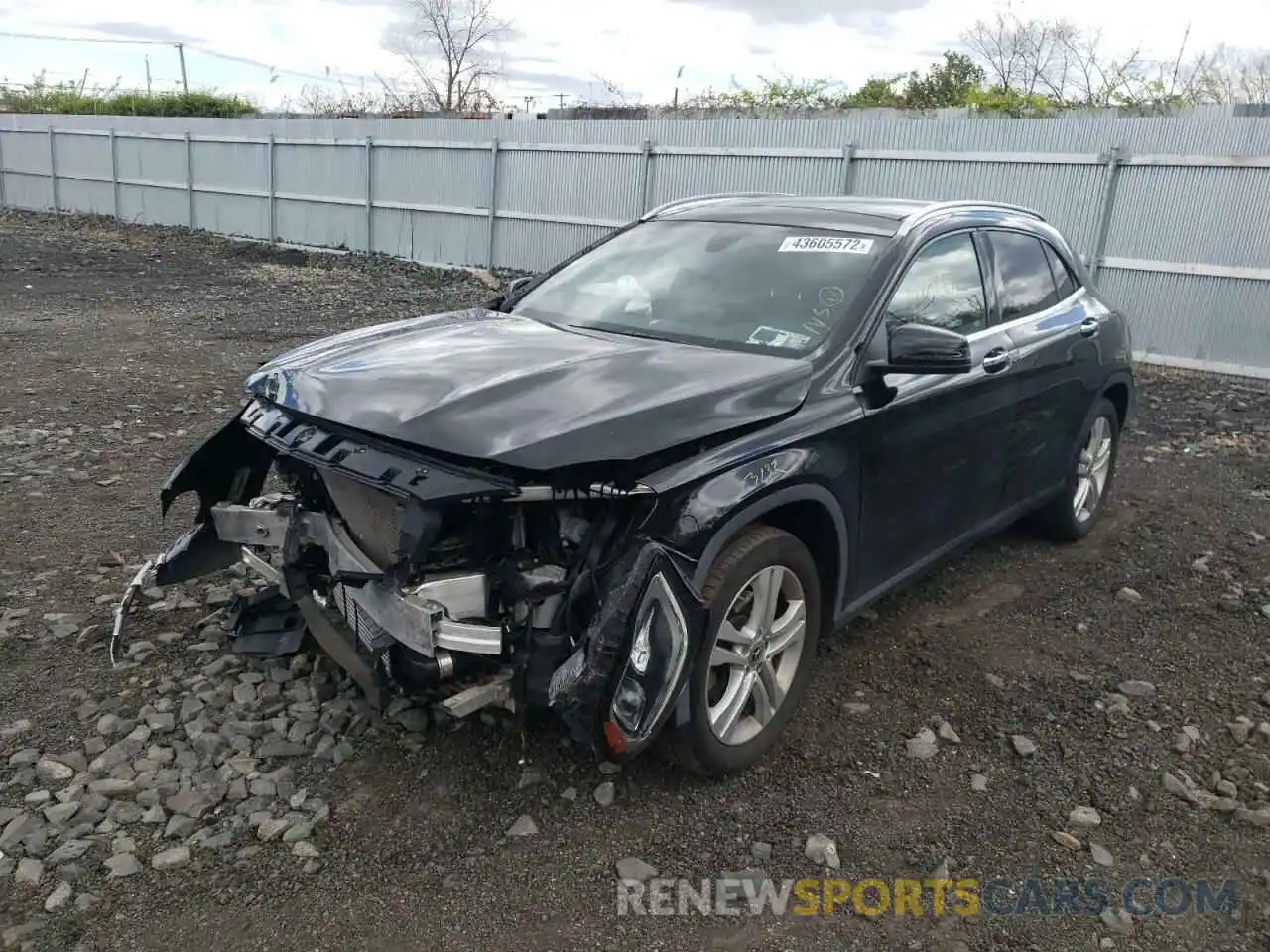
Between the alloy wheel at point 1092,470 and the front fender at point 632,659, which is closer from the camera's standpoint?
the front fender at point 632,659

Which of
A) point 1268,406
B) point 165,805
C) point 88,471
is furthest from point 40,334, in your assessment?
point 1268,406

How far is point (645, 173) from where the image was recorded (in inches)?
586

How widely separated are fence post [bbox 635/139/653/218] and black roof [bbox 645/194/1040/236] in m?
10.3

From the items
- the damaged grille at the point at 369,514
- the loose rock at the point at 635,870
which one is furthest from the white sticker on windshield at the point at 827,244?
the loose rock at the point at 635,870

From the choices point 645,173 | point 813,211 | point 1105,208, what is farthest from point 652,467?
Answer: point 645,173

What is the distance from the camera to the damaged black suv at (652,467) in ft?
9.42

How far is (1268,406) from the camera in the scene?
30.7 feet

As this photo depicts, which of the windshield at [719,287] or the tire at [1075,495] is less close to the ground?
the windshield at [719,287]

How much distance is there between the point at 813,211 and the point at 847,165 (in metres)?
8.84

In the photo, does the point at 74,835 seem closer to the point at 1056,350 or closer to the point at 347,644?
the point at 347,644

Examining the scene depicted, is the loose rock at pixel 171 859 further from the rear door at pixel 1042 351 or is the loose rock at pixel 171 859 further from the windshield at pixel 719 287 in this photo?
the rear door at pixel 1042 351

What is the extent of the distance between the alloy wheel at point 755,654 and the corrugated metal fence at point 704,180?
29.6ft

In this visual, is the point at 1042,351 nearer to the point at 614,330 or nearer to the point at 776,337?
the point at 776,337

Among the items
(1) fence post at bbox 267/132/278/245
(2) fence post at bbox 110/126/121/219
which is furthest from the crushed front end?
(2) fence post at bbox 110/126/121/219
